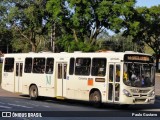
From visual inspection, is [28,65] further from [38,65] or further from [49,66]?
[49,66]

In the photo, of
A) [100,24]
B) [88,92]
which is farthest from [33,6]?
[88,92]

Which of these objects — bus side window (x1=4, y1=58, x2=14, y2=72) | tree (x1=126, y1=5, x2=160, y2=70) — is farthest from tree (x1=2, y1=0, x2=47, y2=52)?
bus side window (x1=4, y1=58, x2=14, y2=72)

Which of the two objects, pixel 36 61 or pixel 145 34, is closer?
pixel 36 61

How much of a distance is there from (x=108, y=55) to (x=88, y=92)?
2.00 metres

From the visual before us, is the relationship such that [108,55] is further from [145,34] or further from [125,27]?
[145,34]

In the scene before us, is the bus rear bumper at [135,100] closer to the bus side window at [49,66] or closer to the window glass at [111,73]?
the window glass at [111,73]

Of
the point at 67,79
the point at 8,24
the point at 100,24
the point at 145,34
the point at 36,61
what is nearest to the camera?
the point at 67,79

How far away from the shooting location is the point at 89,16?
2148 inches

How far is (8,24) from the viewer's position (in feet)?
196

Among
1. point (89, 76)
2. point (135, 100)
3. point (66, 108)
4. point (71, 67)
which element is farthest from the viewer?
point (71, 67)

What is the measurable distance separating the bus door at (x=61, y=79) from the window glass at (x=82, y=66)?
0.98 metres

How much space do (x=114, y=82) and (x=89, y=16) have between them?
34332mm

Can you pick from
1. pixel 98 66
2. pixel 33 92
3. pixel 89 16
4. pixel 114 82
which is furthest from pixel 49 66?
pixel 89 16

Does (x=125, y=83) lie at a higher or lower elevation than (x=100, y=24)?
lower
